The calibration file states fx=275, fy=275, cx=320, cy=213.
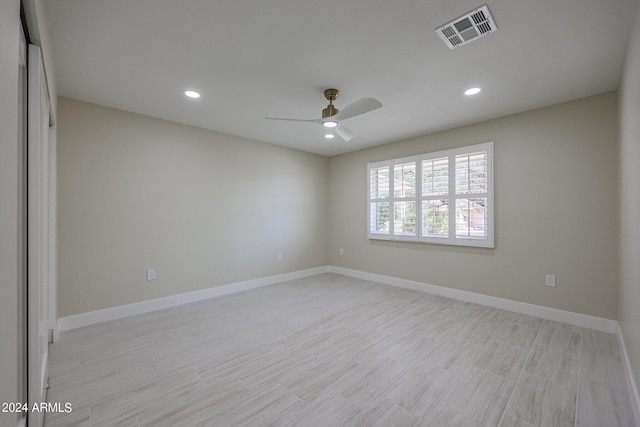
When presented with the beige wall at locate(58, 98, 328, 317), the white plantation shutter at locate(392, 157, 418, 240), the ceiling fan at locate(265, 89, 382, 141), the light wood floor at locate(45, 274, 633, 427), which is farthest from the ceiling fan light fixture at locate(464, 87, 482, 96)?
the beige wall at locate(58, 98, 328, 317)

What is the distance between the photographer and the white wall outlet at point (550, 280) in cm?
324

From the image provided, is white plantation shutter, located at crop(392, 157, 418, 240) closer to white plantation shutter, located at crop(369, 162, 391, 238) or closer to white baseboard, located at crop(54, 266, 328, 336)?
white plantation shutter, located at crop(369, 162, 391, 238)

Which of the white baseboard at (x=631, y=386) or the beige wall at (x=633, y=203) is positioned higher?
the beige wall at (x=633, y=203)

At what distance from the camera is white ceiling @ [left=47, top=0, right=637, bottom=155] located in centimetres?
177

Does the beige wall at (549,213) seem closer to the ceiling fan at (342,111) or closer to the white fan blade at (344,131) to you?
the white fan blade at (344,131)

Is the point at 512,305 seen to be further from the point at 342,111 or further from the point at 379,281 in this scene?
the point at 342,111

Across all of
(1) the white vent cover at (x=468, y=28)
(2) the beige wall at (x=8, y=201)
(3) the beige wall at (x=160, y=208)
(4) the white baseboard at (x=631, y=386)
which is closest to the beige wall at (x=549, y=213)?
(4) the white baseboard at (x=631, y=386)

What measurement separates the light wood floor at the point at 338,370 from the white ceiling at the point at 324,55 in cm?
253

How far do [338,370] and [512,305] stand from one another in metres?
2.66

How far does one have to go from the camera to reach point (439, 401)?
1.85 m

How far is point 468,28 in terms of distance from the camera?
191 centimetres

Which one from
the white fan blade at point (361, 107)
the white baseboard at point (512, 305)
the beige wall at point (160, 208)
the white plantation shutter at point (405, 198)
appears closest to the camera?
the white fan blade at point (361, 107)

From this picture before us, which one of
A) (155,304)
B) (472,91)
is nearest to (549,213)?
(472,91)

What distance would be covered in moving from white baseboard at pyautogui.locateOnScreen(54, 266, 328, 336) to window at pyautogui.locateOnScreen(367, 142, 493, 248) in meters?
2.20
